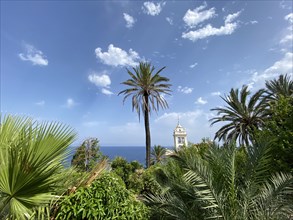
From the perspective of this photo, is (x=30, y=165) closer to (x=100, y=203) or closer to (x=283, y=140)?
(x=100, y=203)

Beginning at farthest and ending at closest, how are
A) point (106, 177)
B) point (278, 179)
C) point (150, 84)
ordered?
point (150, 84) < point (278, 179) < point (106, 177)

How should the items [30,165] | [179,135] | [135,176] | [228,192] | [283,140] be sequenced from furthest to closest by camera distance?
[179,135] → [135,176] → [283,140] → [228,192] → [30,165]

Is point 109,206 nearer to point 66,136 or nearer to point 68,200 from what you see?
point 68,200

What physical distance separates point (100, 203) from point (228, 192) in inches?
105

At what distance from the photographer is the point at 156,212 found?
19.1 feet

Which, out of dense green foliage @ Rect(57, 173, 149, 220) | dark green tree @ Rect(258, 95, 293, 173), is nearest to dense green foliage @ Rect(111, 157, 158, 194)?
dark green tree @ Rect(258, 95, 293, 173)

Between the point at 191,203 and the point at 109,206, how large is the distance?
263 centimetres

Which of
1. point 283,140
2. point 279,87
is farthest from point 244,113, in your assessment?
point 283,140

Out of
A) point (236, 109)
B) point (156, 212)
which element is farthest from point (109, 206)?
point (236, 109)

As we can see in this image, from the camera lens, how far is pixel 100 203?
3.81 meters

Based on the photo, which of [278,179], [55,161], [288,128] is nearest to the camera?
[55,161]

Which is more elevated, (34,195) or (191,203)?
(34,195)

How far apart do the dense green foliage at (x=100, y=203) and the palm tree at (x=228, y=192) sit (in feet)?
4.67

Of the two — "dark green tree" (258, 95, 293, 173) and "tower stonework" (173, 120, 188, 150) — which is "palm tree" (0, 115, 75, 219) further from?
"tower stonework" (173, 120, 188, 150)
